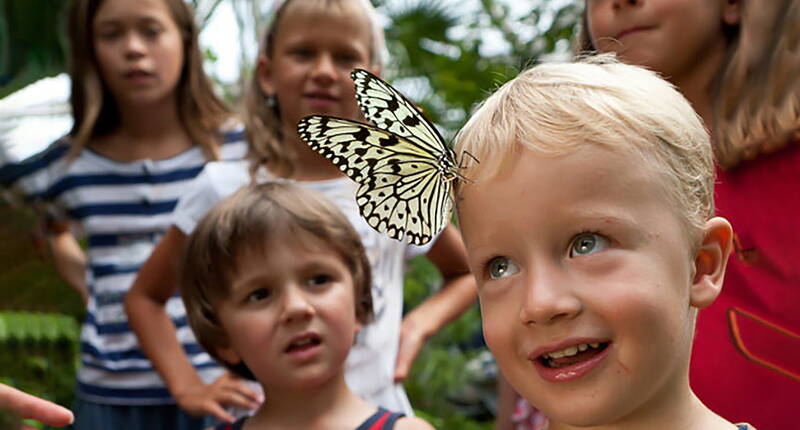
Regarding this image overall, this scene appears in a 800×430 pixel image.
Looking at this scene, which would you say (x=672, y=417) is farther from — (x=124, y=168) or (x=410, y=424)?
(x=124, y=168)

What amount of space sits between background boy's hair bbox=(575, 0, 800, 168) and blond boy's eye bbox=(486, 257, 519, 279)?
79cm

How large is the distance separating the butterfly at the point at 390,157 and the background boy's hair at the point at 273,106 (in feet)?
4.53

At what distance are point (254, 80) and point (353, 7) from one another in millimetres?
449

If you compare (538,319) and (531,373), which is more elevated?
(538,319)

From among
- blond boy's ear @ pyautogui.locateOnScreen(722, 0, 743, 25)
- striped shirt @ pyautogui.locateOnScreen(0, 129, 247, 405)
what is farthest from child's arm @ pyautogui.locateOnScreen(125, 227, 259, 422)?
blond boy's ear @ pyautogui.locateOnScreen(722, 0, 743, 25)

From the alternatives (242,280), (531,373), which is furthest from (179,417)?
(531,373)

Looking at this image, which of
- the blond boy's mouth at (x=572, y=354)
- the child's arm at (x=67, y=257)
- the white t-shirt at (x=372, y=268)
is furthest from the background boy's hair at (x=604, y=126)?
the child's arm at (x=67, y=257)

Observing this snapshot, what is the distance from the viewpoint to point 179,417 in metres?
2.83

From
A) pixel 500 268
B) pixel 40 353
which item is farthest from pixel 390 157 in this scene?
pixel 40 353

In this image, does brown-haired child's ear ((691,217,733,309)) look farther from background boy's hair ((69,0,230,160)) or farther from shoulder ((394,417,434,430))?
background boy's hair ((69,0,230,160))

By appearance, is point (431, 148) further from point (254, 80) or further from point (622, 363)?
point (254, 80)

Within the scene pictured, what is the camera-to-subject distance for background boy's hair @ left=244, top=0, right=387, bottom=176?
2768mm

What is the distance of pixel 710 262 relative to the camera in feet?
4.81

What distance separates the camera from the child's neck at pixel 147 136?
3.06m
